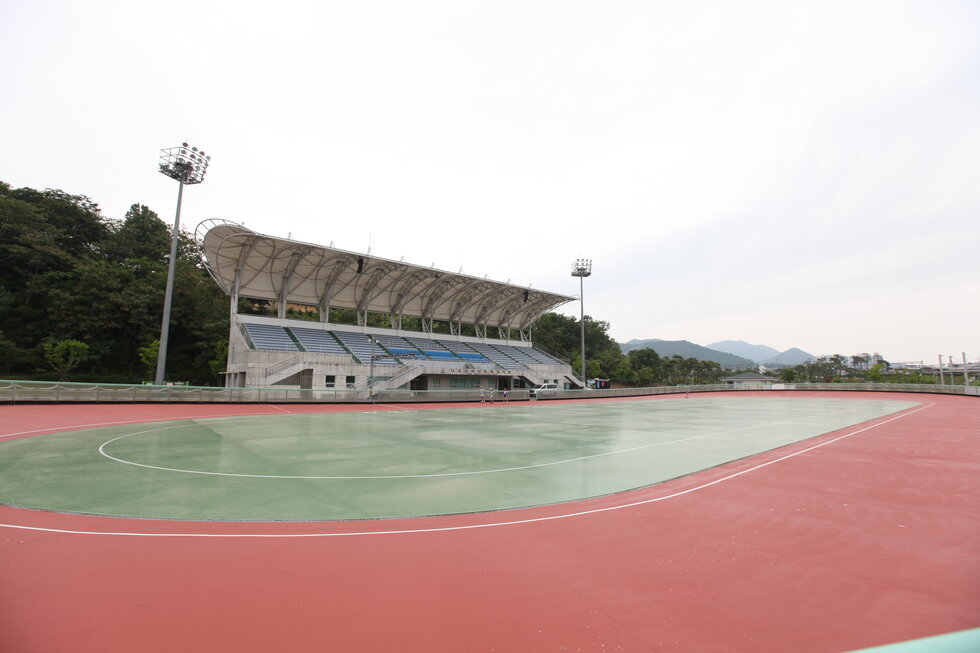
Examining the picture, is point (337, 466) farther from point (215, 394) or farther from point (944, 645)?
point (215, 394)

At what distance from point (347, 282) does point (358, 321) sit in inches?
195

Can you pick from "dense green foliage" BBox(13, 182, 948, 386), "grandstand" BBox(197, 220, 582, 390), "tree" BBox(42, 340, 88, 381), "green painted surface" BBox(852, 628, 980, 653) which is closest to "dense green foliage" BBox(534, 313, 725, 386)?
"grandstand" BBox(197, 220, 582, 390)

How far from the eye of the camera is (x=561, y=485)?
902 centimetres

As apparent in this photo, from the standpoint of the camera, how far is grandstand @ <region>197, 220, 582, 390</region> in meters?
36.8

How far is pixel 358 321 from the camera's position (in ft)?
158

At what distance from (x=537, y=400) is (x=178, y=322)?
41143mm

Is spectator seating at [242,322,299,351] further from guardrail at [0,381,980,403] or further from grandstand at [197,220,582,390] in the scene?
guardrail at [0,381,980,403]

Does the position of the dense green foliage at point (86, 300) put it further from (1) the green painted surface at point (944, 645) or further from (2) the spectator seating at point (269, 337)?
(1) the green painted surface at point (944, 645)

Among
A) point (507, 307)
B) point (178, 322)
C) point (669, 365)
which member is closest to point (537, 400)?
point (507, 307)

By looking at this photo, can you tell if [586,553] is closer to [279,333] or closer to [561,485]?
[561,485]

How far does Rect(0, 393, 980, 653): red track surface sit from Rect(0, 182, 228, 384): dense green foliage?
1845 inches

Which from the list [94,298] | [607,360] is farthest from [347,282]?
[607,360]

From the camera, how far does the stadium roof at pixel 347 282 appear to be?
38.5 metres

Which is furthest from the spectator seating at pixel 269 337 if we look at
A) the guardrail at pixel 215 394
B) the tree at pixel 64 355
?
the tree at pixel 64 355
